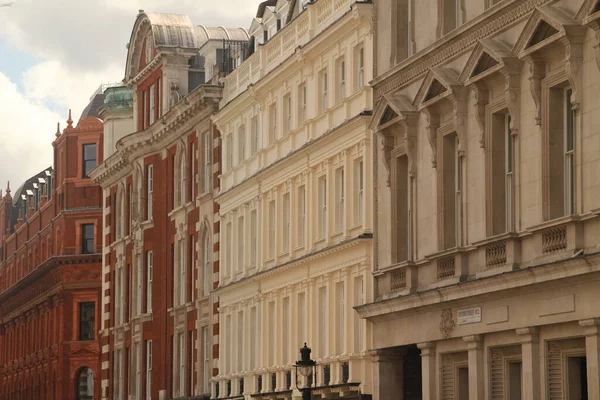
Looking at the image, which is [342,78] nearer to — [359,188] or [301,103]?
[359,188]

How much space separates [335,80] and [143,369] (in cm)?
2868

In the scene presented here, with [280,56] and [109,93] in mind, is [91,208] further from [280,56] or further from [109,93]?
[280,56]

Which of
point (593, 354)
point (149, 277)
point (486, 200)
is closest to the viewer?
point (593, 354)

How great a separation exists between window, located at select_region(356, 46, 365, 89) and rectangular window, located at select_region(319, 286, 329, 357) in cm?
651

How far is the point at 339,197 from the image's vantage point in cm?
5153

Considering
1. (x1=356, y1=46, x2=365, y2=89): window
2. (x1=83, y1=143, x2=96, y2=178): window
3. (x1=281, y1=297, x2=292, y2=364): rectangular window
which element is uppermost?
(x1=83, y1=143, x2=96, y2=178): window

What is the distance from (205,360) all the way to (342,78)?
1941 centimetres

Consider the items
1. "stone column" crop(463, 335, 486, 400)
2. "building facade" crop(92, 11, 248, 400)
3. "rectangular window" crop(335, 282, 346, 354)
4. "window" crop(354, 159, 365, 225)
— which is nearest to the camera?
"stone column" crop(463, 335, 486, 400)

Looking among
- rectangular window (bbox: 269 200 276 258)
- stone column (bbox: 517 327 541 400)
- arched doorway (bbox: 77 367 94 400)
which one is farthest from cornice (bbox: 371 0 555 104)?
arched doorway (bbox: 77 367 94 400)

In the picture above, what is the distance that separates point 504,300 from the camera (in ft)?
122

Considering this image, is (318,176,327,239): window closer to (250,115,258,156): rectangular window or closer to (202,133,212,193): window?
(250,115,258,156): rectangular window

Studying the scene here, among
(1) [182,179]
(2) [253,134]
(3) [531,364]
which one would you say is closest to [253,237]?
(2) [253,134]

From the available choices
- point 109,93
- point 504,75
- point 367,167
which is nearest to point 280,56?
point 367,167

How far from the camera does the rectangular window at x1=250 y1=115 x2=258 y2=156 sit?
202ft
